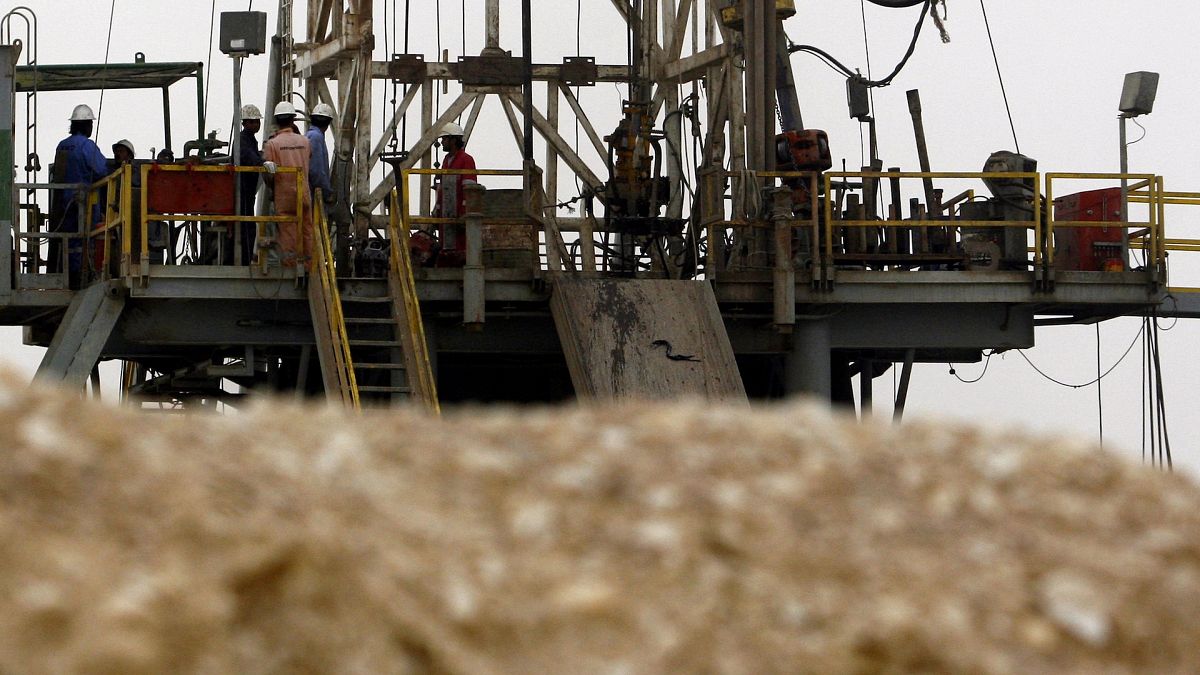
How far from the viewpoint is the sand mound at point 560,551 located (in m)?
4.11

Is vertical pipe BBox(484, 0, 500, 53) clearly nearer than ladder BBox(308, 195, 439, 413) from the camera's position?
No

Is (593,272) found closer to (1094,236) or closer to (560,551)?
(1094,236)

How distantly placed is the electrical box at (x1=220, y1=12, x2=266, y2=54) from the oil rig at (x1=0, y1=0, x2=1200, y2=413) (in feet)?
0.07

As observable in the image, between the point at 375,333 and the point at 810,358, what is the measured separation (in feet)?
12.2

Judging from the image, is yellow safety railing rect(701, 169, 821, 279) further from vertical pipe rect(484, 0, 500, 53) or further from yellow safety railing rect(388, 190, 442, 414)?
vertical pipe rect(484, 0, 500, 53)

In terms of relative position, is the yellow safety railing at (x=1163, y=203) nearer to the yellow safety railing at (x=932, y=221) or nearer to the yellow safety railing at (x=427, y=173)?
the yellow safety railing at (x=932, y=221)

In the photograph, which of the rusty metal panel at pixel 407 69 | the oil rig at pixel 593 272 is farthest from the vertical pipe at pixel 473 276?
the rusty metal panel at pixel 407 69

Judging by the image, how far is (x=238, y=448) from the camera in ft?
15.8

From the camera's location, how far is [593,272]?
62.1 feet

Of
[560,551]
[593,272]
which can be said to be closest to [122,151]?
[593,272]

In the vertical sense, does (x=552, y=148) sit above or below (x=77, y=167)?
above

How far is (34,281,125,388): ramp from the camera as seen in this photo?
15.2 metres

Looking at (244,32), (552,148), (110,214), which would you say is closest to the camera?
(110,214)

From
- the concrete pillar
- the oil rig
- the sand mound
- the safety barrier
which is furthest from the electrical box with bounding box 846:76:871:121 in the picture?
the sand mound
